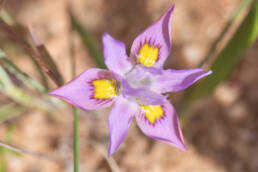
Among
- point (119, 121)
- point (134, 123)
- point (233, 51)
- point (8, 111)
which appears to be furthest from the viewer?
point (134, 123)

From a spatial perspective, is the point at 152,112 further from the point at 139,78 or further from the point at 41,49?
the point at 41,49

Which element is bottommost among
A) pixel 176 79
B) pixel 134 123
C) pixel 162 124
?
pixel 134 123

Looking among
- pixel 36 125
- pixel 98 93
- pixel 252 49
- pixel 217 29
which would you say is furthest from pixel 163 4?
pixel 98 93

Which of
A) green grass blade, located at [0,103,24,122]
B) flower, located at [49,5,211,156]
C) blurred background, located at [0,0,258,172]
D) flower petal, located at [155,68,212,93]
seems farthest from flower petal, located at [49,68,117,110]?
green grass blade, located at [0,103,24,122]

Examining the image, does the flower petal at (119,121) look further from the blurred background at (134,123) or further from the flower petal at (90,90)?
the blurred background at (134,123)

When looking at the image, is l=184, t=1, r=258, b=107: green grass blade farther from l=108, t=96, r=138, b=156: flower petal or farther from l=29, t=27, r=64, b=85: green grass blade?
l=29, t=27, r=64, b=85: green grass blade

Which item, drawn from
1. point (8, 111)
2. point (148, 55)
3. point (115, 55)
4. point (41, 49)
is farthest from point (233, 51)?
point (8, 111)

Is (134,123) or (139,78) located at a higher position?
(139,78)
